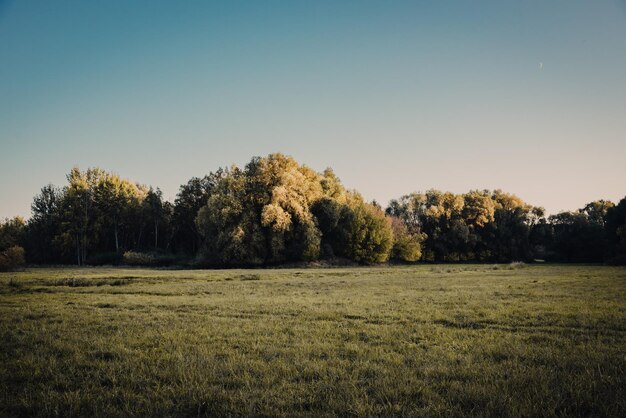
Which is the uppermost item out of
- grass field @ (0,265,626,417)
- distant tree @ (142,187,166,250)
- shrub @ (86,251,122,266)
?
distant tree @ (142,187,166,250)

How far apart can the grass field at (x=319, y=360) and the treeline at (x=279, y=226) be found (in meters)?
44.6

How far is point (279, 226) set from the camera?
2334 inches

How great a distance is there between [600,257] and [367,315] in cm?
9581

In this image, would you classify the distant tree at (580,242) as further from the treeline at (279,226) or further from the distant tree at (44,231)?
the distant tree at (44,231)

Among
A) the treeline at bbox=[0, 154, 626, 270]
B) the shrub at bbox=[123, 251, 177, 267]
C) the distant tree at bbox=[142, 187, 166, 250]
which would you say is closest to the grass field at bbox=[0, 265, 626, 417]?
the treeline at bbox=[0, 154, 626, 270]

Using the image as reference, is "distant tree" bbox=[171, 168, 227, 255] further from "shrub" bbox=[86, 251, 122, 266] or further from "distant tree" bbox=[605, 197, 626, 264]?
"distant tree" bbox=[605, 197, 626, 264]

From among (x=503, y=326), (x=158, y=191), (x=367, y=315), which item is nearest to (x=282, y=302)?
(x=367, y=315)

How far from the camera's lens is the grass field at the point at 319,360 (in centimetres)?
Result: 613

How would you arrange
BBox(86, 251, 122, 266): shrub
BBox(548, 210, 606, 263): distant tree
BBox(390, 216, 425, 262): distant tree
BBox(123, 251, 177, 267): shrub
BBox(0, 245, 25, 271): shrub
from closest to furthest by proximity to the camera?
BBox(0, 245, 25, 271): shrub → BBox(123, 251, 177, 267): shrub → BBox(86, 251, 122, 266): shrub → BBox(390, 216, 425, 262): distant tree → BBox(548, 210, 606, 263): distant tree

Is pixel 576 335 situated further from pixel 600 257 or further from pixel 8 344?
pixel 600 257

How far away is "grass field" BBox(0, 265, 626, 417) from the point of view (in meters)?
6.13

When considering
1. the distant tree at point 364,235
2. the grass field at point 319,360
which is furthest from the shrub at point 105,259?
the grass field at point 319,360

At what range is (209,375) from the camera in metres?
7.55

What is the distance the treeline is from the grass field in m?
44.6
